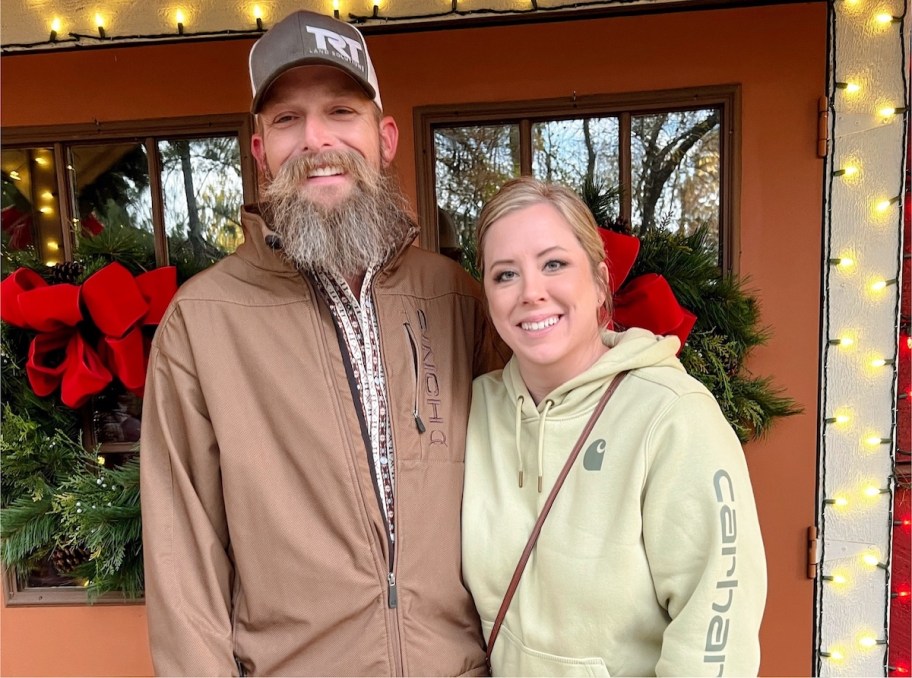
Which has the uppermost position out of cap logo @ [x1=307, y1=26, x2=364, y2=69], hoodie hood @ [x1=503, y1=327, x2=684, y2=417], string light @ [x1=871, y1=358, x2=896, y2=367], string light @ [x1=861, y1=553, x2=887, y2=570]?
cap logo @ [x1=307, y1=26, x2=364, y2=69]

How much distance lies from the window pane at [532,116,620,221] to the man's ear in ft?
2.15

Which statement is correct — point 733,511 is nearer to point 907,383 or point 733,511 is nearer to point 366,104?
point 366,104

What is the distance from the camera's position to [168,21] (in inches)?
77.0

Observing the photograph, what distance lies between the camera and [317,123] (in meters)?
1.39

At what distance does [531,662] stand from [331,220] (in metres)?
1.08

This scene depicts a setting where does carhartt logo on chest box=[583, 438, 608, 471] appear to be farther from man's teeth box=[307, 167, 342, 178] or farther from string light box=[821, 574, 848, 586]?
string light box=[821, 574, 848, 586]

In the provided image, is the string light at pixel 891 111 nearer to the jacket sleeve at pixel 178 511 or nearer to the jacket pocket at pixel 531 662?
the jacket pocket at pixel 531 662

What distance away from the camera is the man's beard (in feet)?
4.33

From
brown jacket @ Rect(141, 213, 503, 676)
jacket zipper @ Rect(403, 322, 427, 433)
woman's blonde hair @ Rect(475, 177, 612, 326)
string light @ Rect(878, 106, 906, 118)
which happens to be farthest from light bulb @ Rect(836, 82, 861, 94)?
brown jacket @ Rect(141, 213, 503, 676)

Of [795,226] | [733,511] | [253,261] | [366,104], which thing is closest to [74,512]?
[253,261]

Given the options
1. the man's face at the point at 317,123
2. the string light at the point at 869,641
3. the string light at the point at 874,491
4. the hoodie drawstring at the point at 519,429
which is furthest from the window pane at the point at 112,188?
the string light at the point at 869,641

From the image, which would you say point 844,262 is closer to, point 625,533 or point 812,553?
point 812,553

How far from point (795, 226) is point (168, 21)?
2276 millimetres

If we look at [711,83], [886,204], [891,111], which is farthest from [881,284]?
[711,83]
